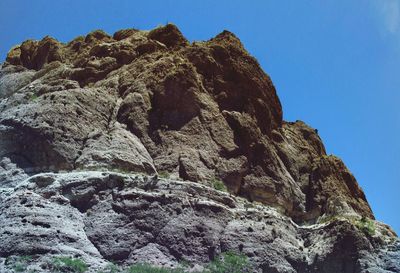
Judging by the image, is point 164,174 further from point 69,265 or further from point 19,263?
point 19,263

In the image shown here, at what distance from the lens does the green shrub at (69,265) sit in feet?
81.6

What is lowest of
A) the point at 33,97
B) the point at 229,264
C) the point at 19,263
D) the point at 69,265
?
the point at 19,263

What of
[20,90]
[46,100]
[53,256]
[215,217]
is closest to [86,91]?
[46,100]

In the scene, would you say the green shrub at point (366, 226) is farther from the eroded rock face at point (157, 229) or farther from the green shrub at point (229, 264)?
the green shrub at point (229, 264)

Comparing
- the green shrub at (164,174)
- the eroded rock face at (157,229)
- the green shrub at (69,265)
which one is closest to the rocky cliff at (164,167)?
the eroded rock face at (157,229)

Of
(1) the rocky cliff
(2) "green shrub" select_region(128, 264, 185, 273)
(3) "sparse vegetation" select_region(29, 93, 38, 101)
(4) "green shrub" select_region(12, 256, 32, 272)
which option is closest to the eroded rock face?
(1) the rocky cliff

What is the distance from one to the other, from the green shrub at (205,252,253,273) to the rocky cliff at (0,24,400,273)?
1.34 ft

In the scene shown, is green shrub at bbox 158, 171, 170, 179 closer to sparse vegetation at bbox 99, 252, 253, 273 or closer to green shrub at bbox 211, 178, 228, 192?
green shrub at bbox 211, 178, 228, 192

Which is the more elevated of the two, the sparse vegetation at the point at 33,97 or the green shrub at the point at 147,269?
the sparse vegetation at the point at 33,97

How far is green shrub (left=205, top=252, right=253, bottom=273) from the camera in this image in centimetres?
2903

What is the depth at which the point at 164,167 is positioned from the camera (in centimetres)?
3428

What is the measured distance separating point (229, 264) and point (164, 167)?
22.7 feet

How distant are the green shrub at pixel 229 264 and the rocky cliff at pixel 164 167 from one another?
0.41 meters

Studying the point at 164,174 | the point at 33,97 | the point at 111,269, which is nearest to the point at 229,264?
the point at 111,269
